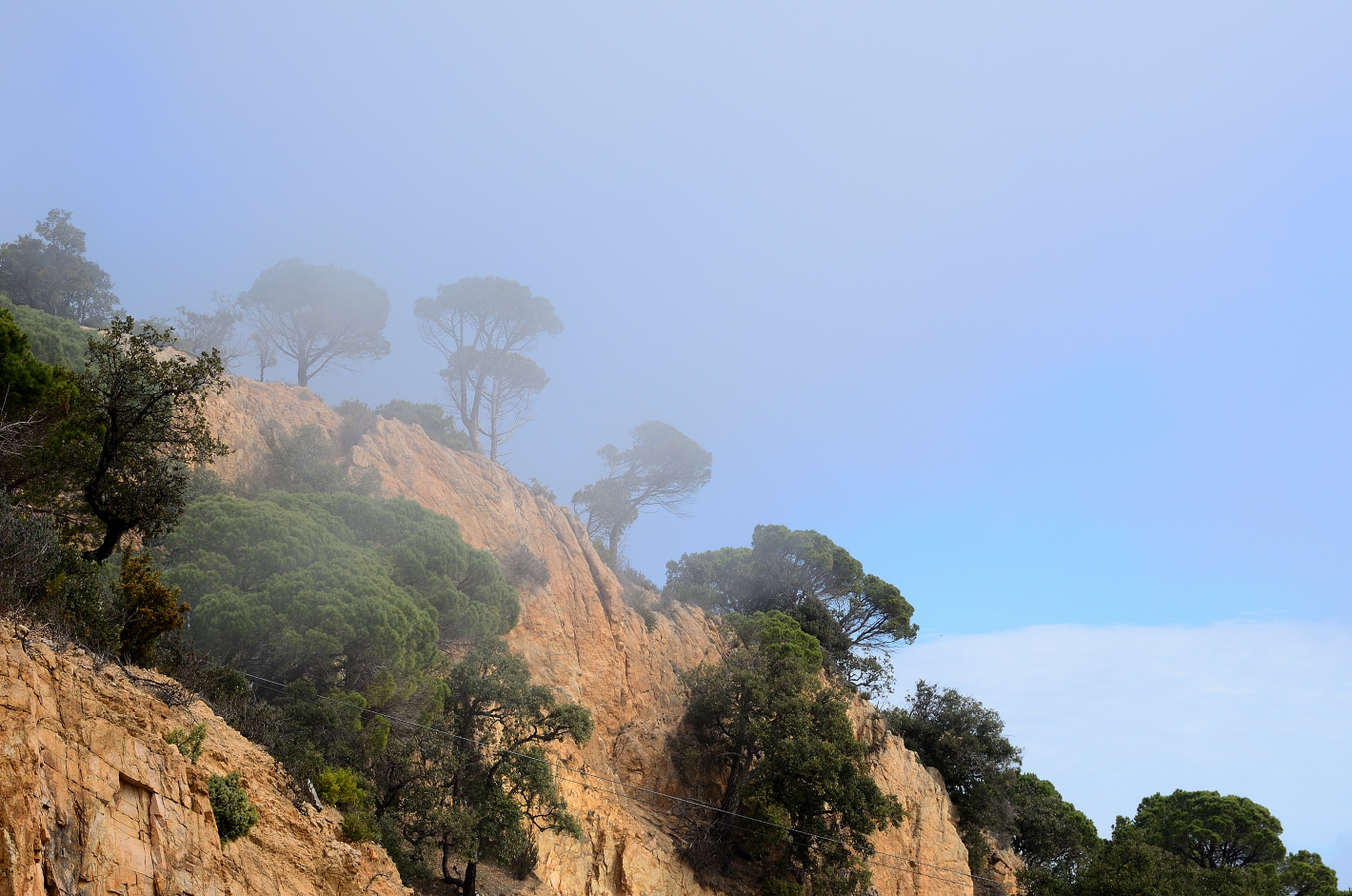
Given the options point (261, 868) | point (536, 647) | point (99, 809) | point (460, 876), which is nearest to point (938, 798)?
point (536, 647)

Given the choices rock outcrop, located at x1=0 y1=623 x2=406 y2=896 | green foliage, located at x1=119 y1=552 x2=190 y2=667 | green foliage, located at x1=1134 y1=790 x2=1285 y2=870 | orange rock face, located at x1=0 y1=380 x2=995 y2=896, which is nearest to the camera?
rock outcrop, located at x1=0 y1=623 x2=406 y2=896

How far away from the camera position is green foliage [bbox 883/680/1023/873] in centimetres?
3144

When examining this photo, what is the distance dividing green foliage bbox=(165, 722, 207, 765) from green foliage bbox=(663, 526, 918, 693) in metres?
28.3

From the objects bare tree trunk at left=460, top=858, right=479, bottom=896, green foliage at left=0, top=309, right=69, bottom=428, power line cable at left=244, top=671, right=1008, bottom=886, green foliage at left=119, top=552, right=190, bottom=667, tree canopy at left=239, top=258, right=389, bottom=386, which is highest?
tree canopy at left=239, top=258, right=389, bottom=386

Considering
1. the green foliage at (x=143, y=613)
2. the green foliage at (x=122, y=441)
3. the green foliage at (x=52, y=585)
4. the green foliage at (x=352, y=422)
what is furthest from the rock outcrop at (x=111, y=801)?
the green foliage at (x=352, y=422)

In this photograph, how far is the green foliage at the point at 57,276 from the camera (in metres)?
29.2

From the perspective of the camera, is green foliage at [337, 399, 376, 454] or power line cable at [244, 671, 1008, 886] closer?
power line cable at [244, 671, 1008, 886]

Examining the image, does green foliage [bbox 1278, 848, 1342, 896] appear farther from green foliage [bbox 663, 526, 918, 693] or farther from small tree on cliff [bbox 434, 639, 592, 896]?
small tree on cliff [bbox 434, 639, 592, 896]

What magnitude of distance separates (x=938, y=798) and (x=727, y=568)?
13544 millimetres

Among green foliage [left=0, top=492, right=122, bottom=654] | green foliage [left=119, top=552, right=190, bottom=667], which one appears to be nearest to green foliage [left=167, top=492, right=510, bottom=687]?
green foliage [left=119, top=552, right=190, bottom=667]

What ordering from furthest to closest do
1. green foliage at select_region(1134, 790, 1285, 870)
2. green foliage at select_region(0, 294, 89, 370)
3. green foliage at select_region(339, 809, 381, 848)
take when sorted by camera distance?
green foliage at select_region(1134, 790, 1285, 870), green foliage at select_region(0, 294, 89, 370), green foliage at select_region(339, 809, 381, 848)

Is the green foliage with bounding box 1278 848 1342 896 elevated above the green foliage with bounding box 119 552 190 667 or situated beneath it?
elevated above

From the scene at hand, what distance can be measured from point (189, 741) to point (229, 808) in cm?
102

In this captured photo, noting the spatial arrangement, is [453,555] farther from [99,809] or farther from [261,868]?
[99,809]
